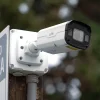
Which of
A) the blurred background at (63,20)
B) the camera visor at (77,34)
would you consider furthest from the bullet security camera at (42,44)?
the blurred background at (63,20)

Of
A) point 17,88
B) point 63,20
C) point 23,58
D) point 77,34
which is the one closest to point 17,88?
point 17,88

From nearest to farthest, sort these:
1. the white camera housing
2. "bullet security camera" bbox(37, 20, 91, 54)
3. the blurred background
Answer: "bullet security camera" bbox(37, 20, 91, 54) → the white camera housing → the blurred background

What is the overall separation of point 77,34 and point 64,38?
6cm

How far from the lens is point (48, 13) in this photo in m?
4.61

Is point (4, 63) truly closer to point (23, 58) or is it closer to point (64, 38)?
point (23, 58)

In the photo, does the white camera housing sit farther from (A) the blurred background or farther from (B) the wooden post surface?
(A) the blurred background

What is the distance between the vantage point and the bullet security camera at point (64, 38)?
1.30m

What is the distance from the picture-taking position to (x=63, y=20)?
182 inches

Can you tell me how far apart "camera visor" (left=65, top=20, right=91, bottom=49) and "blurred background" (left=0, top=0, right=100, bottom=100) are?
8.90 feet

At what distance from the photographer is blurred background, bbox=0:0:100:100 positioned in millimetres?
4148

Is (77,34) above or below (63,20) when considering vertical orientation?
below

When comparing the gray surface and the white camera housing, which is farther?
the white camera housing

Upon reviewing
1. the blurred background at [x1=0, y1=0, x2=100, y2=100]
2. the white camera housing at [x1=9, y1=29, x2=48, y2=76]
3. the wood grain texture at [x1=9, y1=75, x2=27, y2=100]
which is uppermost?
the blurred background at [x1=0, y1=0, x2=100, y2=100]

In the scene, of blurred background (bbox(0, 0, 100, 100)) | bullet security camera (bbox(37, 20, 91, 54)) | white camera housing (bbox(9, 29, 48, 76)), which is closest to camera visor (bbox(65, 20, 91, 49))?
bullet security camera (bbox(37, 20, 91, 54))
